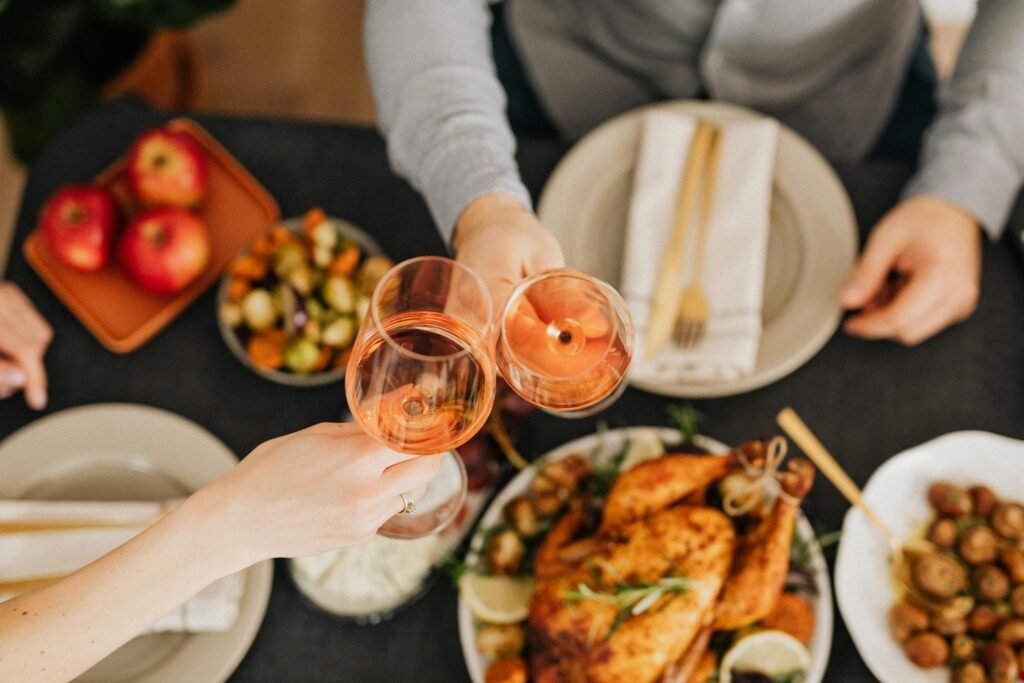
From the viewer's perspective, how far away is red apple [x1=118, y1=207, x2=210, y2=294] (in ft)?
3.57

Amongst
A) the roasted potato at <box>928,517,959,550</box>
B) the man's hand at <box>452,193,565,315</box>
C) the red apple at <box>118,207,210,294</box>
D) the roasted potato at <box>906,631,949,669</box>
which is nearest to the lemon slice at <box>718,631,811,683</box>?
the roasted potato at <box>906,631,949,669</box>

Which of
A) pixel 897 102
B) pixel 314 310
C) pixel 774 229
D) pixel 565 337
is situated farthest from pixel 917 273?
pixel 314 310

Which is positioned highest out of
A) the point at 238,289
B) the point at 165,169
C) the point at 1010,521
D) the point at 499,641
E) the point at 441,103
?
the point at 441,103

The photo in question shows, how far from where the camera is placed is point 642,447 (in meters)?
1.02

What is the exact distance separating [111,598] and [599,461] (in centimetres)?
57

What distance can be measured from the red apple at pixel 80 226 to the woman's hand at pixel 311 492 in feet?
1.79

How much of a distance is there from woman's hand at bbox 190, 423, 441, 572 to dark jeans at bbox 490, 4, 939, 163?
0.91 m

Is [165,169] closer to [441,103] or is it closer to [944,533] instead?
[441,103]

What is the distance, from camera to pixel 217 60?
8.08 ft

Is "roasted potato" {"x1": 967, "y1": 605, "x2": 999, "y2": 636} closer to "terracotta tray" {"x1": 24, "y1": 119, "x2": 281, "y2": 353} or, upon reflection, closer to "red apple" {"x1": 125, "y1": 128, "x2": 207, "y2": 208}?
"terracotta tray" {"x1": 24, "y1": 119, "x2": 281, "y2": 353}

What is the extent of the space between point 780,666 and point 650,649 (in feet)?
0.53

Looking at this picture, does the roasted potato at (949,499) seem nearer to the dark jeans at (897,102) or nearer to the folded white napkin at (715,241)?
the folded white napkin at (715,241)

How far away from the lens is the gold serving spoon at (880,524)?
97 centimetres

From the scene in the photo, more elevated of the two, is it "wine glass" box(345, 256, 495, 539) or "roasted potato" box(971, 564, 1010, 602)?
"wine glass" box(345, 256, 495, 539)
